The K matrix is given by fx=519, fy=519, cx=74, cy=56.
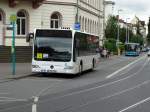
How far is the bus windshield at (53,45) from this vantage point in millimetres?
28578

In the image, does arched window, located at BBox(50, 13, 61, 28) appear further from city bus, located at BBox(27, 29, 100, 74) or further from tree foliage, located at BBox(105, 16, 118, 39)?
tree foliage, located at BBox(105, 16, 118, 39)

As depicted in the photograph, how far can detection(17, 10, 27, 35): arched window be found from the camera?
153ft

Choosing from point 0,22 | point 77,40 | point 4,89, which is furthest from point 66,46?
point 0,22

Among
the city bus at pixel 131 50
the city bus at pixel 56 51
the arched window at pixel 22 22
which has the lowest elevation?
the city bus at pixel 131 50

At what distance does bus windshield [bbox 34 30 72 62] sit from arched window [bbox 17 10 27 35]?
58.3ft

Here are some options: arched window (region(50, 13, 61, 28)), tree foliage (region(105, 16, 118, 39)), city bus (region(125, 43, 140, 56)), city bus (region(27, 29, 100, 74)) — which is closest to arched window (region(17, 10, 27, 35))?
arched window (region(50, 13, 61, 28))

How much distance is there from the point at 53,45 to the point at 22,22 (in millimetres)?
18836

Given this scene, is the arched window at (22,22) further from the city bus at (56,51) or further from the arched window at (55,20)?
the city bus at (56,51)

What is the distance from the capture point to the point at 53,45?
28891mm

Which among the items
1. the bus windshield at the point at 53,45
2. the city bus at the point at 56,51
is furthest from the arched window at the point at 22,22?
the bus windshield at the point at 53,45

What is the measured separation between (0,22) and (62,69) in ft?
61.3

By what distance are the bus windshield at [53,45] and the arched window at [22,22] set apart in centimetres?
1778

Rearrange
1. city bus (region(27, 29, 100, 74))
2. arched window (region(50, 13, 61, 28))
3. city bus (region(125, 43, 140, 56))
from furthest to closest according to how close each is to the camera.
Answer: city bus (region(125, 43, 140, 56)) → arched window (region(50, 13, 61, 28)) → city bus (region(27, 29, 100, 74))

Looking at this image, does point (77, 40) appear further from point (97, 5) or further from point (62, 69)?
point (97, 5)
